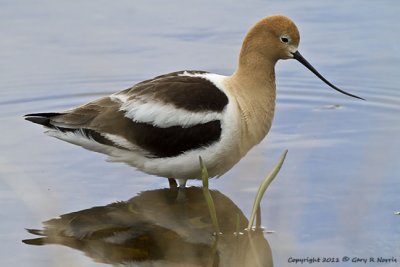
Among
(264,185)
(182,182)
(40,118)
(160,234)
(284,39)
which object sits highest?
(284,39)

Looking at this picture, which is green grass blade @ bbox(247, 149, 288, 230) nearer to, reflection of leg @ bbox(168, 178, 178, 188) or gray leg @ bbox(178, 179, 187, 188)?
gray leg @ bbox(178, 179, 187, 188)

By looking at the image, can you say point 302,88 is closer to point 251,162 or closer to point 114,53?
point 114,53

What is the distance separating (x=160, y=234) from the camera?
6.27m

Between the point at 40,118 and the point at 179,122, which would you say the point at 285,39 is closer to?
the point at 179,122

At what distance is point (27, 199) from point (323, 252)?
7.05ft

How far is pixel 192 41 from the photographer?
988cm

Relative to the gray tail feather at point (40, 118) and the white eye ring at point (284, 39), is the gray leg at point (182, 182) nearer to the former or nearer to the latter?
the gray tail feather at point (40, 118)

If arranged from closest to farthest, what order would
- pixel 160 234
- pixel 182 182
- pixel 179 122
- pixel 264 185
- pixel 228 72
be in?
pixel 264 185, pixel 160 234, pixel 179 122, pixel 182 182, pixel 228 72

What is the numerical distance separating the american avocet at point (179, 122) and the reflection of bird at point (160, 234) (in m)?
0.24

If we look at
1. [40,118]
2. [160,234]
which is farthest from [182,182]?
[40,118]

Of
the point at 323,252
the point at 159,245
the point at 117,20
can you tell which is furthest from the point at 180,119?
the point at 117,20

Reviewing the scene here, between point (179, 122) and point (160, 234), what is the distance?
0.86m

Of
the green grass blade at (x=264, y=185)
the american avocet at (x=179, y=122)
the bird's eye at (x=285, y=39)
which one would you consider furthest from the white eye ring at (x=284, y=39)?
the green grass blade at (x=264, y=185)

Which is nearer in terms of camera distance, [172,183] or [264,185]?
[264,185]
